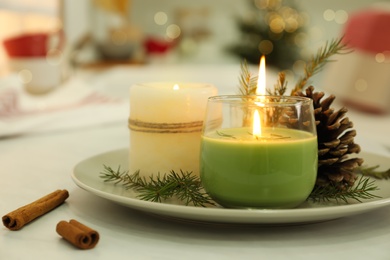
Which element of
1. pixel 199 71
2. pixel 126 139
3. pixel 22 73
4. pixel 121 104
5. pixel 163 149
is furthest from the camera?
pixel 199 71

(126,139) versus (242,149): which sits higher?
(242,149)

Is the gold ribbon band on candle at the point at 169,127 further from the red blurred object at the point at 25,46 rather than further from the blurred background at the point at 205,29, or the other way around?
the blurred background at the point at 205,29

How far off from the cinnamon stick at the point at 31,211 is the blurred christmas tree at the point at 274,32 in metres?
3.56

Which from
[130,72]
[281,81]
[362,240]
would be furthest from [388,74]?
[362,240]

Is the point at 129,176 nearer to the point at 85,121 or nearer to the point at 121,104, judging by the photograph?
the point at 85,121

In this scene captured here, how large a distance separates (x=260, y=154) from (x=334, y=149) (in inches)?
4.9

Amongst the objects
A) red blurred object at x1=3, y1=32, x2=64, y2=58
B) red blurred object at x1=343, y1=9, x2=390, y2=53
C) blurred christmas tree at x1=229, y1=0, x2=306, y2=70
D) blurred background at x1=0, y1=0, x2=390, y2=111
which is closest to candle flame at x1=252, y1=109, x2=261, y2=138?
red blurred object at x1=3, y1=32, x2=64, y2=58

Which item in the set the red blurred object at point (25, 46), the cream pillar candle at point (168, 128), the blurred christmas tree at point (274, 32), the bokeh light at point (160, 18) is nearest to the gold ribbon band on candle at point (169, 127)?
the cream pillar candle at point (168, 128)

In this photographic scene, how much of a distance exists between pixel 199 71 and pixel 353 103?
0.70 meters

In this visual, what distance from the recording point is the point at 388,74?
215 cm

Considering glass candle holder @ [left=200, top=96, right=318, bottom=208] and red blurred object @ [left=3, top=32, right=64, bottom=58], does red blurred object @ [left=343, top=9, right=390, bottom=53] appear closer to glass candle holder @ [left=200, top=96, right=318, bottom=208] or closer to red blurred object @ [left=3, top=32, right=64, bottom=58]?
red blurred object @ [left=3, top=32, right=64, bottom=58]

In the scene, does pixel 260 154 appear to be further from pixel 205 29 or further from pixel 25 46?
pixel 205 29

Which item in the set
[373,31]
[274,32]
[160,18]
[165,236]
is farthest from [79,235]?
[160,18]

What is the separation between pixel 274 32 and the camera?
3986 millimetres
